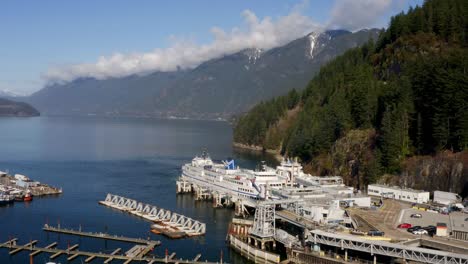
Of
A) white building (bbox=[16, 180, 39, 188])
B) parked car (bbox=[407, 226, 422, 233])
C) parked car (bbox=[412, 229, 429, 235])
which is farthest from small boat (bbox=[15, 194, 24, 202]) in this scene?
parked car (bbox=[412, 229, 429, 235])

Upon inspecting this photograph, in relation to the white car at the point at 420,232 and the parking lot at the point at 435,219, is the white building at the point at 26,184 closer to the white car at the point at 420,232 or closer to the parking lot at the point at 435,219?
the parking lot at the point at 435,219

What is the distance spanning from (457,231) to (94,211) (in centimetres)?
4382

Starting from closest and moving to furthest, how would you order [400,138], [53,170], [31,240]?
1. [31,240]
2. [400,138]
3. [53,170]

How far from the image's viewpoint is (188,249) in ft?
165

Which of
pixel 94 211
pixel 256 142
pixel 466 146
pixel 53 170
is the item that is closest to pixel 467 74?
pixel 466 146

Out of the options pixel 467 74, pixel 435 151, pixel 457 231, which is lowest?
pixel 457 231

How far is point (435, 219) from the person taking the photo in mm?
50344

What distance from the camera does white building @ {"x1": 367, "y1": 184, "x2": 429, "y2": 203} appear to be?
6050 centimetres

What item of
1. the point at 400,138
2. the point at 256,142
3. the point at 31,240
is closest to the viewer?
the point at 31,240

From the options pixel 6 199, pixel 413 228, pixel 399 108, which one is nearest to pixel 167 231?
pixel 413 228

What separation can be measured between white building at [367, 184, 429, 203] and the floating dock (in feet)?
77.4

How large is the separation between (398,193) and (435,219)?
1255 centimetres

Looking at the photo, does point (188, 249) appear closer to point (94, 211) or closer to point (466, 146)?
point (94, 211)

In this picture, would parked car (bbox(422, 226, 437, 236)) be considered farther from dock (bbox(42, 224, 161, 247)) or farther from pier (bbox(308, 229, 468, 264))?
dock (bbox(42, 224, 161, 247))
